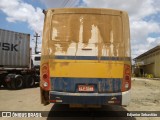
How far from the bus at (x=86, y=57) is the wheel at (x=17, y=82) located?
1402 centimetres

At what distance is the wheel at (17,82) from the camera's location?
22283mm

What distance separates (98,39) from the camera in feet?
28.5

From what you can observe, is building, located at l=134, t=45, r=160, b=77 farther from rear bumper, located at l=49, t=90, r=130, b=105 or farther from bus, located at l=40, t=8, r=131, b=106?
rear bumper, located at l=49, t=90, r=130, b=105

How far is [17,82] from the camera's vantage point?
22797 millimetres

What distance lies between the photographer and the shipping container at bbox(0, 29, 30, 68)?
72.7 ft

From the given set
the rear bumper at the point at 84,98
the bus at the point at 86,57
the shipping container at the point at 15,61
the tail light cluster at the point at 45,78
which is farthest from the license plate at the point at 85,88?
the shipping container at the point at 15,61

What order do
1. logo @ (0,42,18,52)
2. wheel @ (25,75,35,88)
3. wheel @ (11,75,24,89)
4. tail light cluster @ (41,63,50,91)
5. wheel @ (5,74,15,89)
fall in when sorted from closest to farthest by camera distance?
tail light cluster @ (41,63,50,91), logo @ (0,42,18,52), wheel @ (5,74,15,89), wheel @ (11,75,24,89), wheel @ (25,75,35,88)

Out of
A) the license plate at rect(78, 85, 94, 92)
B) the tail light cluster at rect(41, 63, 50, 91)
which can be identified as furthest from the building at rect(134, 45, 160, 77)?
the tail light cluster at rect(41, 63, 50, 91)

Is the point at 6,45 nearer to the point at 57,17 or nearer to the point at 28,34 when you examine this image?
the point at 28,34

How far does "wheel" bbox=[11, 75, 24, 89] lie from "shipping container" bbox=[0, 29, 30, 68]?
3.16ft

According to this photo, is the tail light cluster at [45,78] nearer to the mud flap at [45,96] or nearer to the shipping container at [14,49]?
the mud flap at [45,96]

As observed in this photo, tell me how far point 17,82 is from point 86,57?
49.5ft

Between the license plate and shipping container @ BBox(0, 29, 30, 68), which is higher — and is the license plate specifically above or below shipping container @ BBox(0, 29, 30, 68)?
below

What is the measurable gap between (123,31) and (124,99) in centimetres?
188
